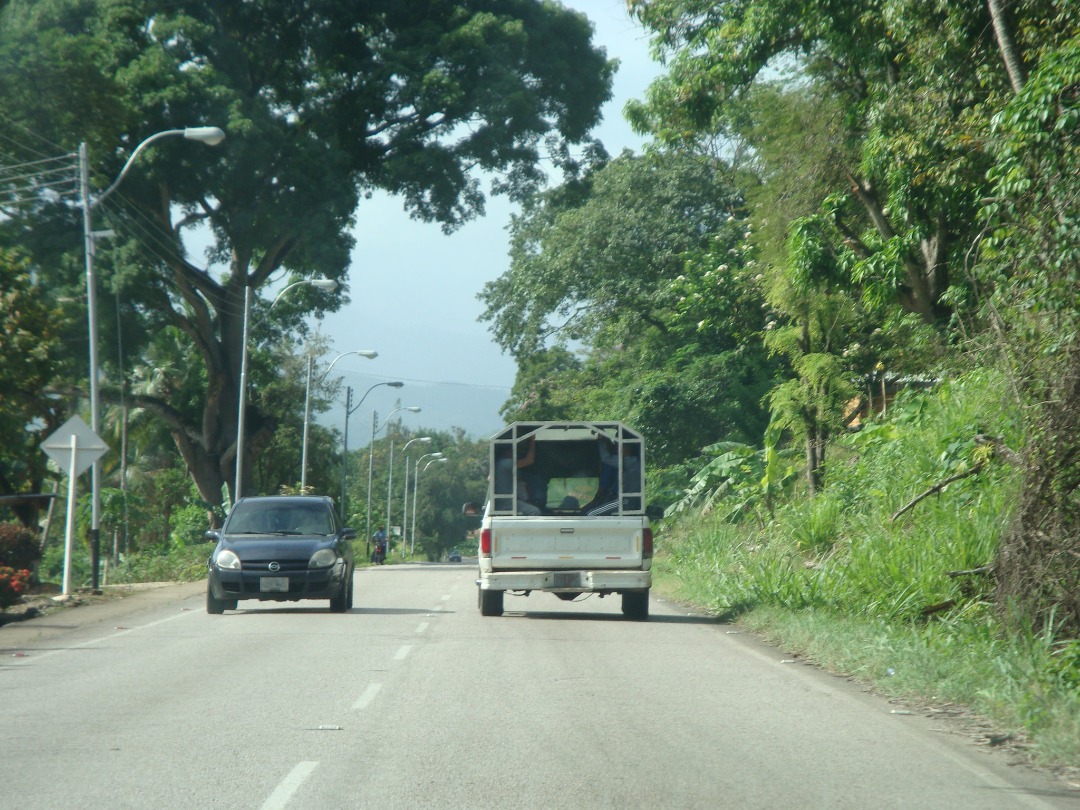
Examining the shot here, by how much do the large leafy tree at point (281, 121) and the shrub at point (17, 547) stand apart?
488 inches

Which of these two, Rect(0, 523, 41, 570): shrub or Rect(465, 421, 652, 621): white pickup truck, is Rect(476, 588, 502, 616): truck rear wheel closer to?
Rect(465, 421, 652, 621): white pickup truck

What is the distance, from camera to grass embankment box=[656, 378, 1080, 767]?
945 centimetres

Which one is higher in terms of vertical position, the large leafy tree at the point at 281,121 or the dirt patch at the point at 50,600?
the large leafy tree at the point at 281,121

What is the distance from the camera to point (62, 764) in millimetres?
7367

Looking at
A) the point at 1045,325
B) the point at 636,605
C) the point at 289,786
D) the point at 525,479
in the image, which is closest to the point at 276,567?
the point at 525,479

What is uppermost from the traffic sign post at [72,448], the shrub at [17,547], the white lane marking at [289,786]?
the traffic sign post at [72,448]

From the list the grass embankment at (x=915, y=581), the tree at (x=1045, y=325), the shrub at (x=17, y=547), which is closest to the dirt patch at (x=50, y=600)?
the shrub at (x=17, y=547)

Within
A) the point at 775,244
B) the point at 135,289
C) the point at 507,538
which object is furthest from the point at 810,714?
the point at 135,289

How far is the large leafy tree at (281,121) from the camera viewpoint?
33.8 metres

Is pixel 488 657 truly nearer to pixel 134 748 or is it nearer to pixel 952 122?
pixel 134 748

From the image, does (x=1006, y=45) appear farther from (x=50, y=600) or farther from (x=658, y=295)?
(x=658, y=295)

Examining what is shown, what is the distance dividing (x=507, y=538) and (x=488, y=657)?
15.4 feet

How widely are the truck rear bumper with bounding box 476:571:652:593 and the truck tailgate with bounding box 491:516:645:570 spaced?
94mm

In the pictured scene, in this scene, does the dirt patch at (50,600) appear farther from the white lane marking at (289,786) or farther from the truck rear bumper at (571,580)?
the white lane marking at (289,786)
